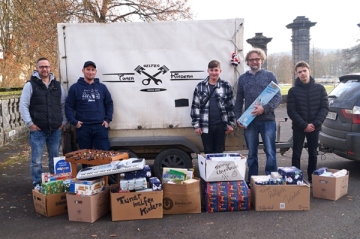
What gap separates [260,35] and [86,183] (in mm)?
17814

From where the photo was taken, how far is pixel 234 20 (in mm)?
5781

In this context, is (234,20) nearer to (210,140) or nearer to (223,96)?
(223,96)

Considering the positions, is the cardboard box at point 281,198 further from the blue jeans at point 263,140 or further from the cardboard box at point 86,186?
the cardboard box at point 86,186

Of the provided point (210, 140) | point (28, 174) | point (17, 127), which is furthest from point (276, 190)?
point (17, 127)

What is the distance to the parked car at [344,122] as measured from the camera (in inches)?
239

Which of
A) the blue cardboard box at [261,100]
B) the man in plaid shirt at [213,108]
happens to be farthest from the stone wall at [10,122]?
the blue cardboard box at [261,100]

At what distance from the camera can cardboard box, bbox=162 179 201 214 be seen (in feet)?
15.4

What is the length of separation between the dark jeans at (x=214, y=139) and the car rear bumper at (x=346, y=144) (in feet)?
7.12

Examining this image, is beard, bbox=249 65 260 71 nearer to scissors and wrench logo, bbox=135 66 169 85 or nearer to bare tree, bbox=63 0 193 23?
scissors and wrench logo, bbox=135 66 169 85

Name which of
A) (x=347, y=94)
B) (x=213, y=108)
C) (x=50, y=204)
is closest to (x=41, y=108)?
(x=50, y=204)

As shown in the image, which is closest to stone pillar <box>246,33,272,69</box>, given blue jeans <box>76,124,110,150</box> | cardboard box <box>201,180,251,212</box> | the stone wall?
the stone wall

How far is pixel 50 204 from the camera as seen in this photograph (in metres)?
4.74

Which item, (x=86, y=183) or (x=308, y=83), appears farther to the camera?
(x=308, y=83)

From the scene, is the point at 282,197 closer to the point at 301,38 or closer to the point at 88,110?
the point at 88,110
